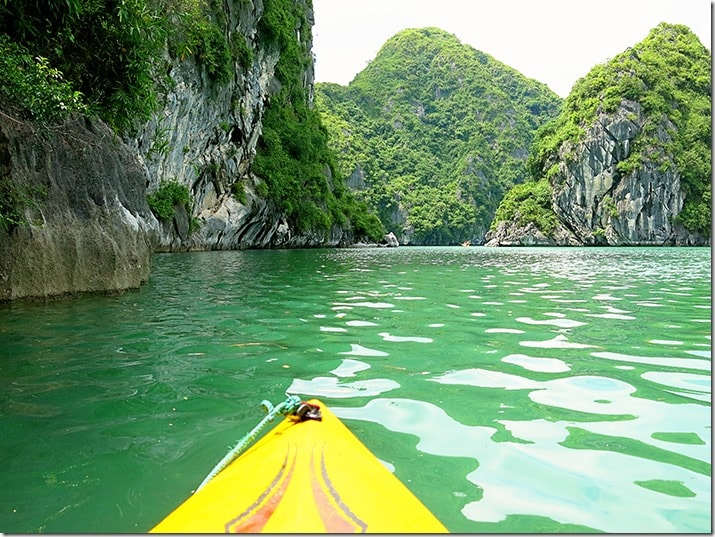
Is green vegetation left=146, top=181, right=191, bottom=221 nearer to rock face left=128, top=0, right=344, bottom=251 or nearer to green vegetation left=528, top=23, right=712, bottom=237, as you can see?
rock face left=128, top=0, right=344, bottom=251

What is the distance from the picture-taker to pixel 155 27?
6.30 m

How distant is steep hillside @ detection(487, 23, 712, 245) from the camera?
5681 centimetres

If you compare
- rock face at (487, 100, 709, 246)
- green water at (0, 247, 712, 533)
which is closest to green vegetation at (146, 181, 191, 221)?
green water at (0, 247, 712, 533)

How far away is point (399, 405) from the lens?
2701mm

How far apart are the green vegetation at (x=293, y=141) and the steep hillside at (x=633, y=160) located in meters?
34.2

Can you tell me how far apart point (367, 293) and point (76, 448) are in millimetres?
5859

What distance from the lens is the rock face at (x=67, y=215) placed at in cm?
570

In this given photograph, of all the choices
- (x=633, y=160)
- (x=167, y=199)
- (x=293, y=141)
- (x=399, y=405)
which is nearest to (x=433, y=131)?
(x=633, y=160)

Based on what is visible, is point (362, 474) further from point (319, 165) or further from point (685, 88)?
point (685, 88)

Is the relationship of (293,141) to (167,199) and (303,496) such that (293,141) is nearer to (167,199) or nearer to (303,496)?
(167,199)

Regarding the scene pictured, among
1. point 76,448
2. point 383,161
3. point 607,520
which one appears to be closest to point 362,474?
point 607,520

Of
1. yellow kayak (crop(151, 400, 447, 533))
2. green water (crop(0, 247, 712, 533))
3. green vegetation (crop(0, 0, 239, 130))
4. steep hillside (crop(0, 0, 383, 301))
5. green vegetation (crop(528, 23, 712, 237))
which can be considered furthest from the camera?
green vegetation (crop(528, 23, 712, 237))

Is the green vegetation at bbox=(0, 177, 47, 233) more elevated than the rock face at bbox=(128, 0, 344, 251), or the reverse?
the rock face at bbox=(128, 0, 344, 251)

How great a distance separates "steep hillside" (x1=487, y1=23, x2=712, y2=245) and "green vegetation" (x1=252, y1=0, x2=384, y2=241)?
34171mm
